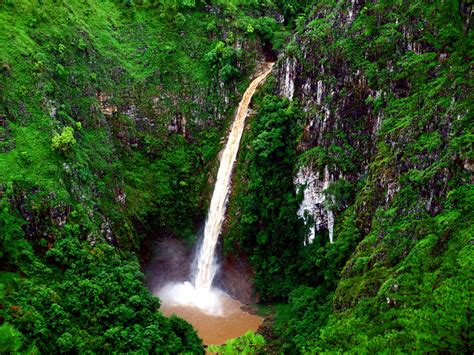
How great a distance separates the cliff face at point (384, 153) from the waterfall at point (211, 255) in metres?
5.75

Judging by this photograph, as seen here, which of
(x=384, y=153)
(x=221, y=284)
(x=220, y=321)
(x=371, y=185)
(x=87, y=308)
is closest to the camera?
(x=87, y=308)

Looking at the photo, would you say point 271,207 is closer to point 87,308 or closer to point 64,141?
point 87,308

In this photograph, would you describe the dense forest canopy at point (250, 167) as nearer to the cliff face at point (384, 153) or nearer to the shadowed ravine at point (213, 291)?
the cliff face at point (384, 153)

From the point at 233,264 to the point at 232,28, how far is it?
2162 cm

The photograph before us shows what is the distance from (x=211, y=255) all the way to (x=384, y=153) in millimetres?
15196

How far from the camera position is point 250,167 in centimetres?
3622

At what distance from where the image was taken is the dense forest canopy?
22094 mm

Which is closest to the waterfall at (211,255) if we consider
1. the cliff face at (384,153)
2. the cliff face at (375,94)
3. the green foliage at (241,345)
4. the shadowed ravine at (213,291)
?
the shadowed ravine at (213,291)

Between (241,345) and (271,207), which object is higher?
(271,207)

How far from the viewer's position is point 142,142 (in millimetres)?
40188

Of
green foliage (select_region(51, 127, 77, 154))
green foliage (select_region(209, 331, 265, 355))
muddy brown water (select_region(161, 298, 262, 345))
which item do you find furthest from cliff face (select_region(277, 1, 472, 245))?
green foliage (select_region(51, 127, 77, 154))

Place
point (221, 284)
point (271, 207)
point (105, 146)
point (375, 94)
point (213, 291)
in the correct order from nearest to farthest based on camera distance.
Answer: point (375, 94)
point (271, 207)
point (213, 291)
point (221, 284)
point (105, 146)

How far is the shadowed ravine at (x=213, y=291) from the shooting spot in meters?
31.6

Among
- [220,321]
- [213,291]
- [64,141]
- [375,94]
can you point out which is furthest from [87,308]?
[375,94]
